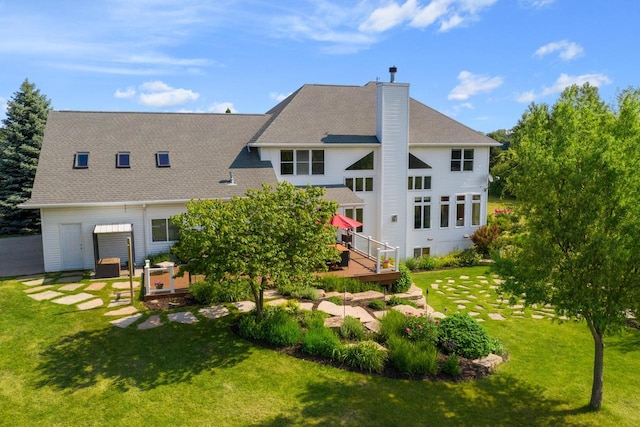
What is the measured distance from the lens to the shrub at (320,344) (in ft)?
33.2

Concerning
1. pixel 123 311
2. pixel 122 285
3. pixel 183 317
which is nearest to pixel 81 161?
pixel 122 285

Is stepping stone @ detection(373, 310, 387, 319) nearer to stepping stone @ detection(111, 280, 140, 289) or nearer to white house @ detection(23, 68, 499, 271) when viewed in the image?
white house @ detection(23, 68, 499, 271)

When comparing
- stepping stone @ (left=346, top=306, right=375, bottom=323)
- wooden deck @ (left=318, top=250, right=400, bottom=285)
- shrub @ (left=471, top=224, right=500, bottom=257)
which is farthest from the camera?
shrub @ (left=471, top=224, right=500, bottom=257)

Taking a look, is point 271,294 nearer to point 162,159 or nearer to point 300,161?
point 300,161

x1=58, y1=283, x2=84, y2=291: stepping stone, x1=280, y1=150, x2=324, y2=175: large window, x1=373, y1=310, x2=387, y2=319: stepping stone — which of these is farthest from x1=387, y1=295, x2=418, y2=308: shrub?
x1=58, y1=283, x2=84, y2=291: stepping stone

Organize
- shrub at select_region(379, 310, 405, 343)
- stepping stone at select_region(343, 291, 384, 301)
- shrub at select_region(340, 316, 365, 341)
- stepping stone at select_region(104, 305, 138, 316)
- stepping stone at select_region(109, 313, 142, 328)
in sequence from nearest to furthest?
shrub at select_region(379, 310, 405, 343), shrub at select_region(340, 316, 365, 341), stepping stone at select_region(109, 313, 142, 328), stepping stone at select_region(104, 305, 138, 316), stepping stone at select_region(343, 291, 384, 301)

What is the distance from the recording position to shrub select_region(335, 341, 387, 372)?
9.62 m

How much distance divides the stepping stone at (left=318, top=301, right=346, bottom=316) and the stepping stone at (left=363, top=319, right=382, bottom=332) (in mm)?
910

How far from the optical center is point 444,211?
77.2 feet

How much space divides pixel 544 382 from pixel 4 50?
70.0ft

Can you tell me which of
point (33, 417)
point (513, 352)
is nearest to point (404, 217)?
point (513, 352)

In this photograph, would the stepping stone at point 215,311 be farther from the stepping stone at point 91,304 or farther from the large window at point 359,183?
the large window at point 359,183

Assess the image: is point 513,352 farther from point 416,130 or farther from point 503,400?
point 416,130

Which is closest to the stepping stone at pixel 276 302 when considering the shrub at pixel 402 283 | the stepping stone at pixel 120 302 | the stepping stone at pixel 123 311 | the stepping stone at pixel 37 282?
the stepping stone at pixel 123 311
